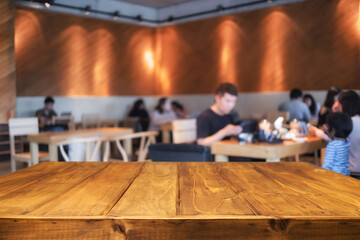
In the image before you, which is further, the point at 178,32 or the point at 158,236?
the point at 178,32

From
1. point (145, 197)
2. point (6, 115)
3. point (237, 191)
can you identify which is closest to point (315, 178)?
point (237, 191)

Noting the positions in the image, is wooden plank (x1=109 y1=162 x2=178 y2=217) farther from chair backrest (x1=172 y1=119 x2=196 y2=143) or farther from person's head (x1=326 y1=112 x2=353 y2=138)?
chair backrest (x1=172 y1=119 x2=196 y2=143)

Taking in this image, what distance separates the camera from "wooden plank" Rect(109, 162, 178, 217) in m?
1.07

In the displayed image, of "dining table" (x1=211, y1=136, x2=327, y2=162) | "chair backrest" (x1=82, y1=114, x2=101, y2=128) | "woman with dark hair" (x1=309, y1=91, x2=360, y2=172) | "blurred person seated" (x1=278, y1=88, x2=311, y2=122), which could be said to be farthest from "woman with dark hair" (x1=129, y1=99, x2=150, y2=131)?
"woman with dark hair" (x1=309, y1=91, x2=360, y2=172)

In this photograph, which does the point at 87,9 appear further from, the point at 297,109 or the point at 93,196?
the point at 93,196

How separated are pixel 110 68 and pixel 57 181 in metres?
8.93

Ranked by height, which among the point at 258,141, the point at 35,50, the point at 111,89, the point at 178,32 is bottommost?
the point at 258,141

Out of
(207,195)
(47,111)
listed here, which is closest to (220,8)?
(47,111)

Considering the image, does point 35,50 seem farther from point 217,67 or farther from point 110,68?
point 217,67

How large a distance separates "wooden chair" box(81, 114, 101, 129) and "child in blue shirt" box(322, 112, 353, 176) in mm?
6809

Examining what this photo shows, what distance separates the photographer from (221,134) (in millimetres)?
3686

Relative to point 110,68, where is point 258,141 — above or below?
below

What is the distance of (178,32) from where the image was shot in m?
10.5

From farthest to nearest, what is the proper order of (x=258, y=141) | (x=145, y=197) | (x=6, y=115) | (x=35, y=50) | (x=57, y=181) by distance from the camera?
(x=35, y=50)
(x=6, y=115)
(x=258, y=141)
(x=57, y=181)
(x=145, y=197)
